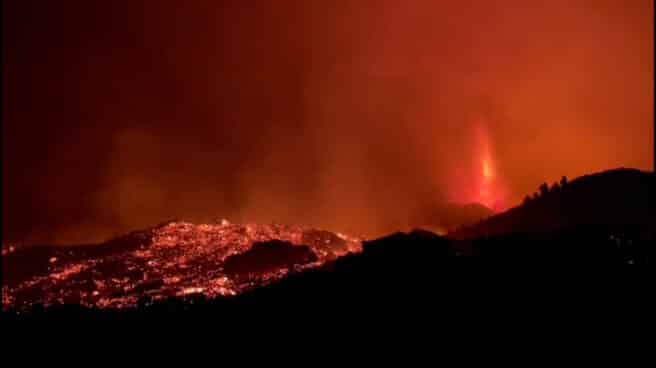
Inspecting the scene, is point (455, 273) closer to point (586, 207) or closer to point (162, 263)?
point (586, 207)

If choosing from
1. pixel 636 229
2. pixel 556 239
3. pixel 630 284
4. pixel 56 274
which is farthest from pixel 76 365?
pixel 56 274

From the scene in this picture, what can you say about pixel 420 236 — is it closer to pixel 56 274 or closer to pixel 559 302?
pixel 559 302

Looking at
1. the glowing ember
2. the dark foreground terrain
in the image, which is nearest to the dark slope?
the dark foreground terrain

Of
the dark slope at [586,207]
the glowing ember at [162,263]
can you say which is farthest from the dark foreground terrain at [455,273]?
the glowing ember at [162,263]

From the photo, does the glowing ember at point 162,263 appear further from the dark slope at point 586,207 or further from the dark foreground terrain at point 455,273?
the dark slope at point 586,207

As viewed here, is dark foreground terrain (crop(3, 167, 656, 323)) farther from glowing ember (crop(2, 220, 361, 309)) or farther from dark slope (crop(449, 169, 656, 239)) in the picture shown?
glowing ember (crop(2, 220, 361, 309))

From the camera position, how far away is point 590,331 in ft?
82.4

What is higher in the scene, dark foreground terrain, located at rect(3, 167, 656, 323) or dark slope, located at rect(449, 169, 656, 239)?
dark slope, located at rect(449, 169, 656, 239)

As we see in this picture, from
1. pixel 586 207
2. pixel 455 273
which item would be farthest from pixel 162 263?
pixel 586 207

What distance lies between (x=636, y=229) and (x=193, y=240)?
50.2 meters

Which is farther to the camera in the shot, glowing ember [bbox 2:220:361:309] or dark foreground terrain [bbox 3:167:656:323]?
A: glowing ember [bbox 2:220:361:309]

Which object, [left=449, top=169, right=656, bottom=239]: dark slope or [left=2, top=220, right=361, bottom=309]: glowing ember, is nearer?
[left=449, top=169, right=656, bottom=239]: dark slope

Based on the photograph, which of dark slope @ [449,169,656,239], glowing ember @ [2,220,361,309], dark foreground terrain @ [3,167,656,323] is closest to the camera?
dark foreground terrain @ [3,167,656,323]

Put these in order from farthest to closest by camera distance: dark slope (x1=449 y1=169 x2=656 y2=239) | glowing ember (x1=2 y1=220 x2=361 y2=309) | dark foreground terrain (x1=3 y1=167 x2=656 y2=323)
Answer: glowing ember (x1=2 y1=220 x2=361 y2=309), dark slope (x1=449 y1=169 x2=656 y2=239), dark foreground terrain (x1=3 y1=167 x2=656 y2=323)
